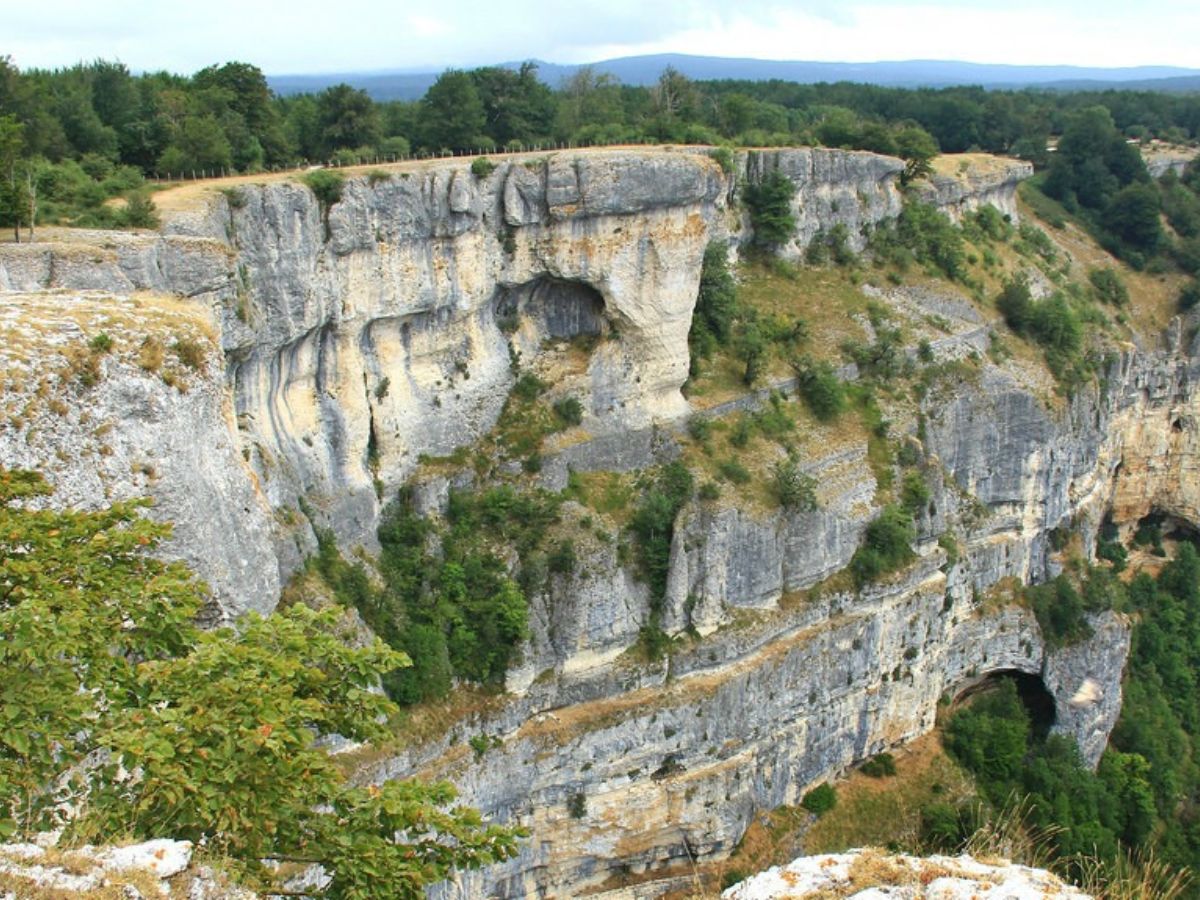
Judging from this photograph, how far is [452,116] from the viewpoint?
40.6 m

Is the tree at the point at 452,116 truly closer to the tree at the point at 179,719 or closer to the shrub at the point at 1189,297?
the tree at the point at 179,719

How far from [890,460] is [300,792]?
97.9 feet

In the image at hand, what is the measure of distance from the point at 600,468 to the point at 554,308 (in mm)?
5622

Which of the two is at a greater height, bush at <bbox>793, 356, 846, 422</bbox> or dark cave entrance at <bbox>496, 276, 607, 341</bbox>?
dark cave entrance at <bbox>496, 276, 607, 341</bbox>

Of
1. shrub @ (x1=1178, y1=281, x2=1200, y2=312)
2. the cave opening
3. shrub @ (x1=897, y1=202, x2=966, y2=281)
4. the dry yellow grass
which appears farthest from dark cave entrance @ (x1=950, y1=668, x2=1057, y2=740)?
shrub @ (x1=1178, y1=281, x2=1200, y2=312)

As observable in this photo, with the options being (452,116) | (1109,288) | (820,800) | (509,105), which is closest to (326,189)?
(452,116)

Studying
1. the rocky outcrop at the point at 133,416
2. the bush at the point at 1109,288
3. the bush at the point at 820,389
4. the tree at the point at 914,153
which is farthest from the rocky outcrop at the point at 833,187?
the rocky outcrop at the point at 133,416

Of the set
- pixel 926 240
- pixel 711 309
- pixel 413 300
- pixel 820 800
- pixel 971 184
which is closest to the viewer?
pixel 413 300

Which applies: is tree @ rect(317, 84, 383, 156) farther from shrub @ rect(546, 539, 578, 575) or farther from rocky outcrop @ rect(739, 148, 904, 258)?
shrub @ rect(546, 539, 578, 575)

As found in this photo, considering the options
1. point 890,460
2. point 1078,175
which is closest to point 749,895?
point 890,460

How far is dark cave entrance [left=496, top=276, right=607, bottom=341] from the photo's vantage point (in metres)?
35.1

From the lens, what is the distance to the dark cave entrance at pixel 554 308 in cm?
3506

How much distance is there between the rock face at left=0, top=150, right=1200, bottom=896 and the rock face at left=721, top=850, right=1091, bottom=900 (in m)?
13.7

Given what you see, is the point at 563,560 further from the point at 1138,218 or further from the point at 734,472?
the point at 1138,218
